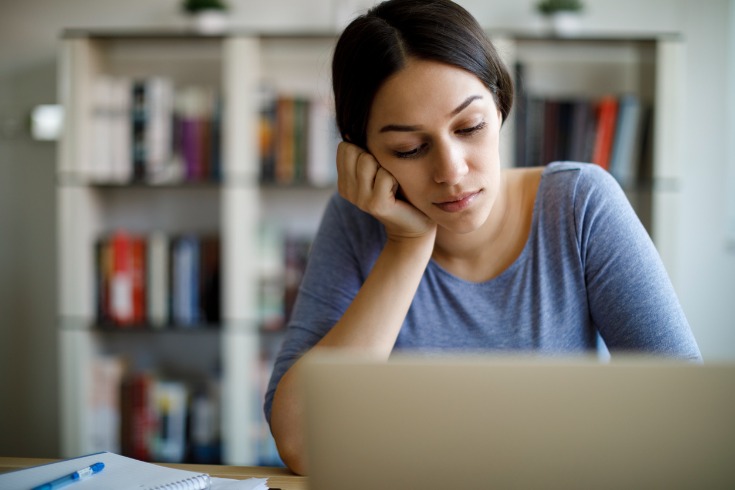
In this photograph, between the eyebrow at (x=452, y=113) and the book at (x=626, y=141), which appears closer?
the eyebrow at (x=452, y=113)

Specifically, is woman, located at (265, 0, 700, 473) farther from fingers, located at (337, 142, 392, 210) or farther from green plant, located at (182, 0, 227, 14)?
green plant, located at (182, 0, 227, 14)

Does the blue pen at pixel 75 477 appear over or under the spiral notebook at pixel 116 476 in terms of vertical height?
over

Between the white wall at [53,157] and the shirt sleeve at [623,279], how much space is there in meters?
1.57

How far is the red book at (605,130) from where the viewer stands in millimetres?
2285

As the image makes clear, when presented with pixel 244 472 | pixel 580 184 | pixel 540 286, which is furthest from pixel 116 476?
pixel 580 184

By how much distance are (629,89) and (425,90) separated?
5.82ft

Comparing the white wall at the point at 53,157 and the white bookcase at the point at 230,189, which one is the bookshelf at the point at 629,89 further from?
the white wall at the point at 53,157

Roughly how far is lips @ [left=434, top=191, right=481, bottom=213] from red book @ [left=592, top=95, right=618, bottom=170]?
4.58ft

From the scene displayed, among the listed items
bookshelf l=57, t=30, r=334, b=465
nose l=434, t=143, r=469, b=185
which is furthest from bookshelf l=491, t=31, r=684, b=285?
nose l=434, t=143, r=469, b=185

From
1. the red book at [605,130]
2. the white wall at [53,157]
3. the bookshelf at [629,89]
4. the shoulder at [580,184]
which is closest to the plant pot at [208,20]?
the white wall at [53,157]

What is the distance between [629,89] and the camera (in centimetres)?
249

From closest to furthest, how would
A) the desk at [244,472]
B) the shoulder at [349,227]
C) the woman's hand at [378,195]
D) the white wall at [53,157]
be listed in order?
the desk at [244,472], the woman's hand at [378,195], the shoulder at [349,227], the white wall at [53,157]

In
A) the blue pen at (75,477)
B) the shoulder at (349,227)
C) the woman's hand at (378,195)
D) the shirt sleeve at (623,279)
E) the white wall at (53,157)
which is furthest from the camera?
the white wall at (53,157)

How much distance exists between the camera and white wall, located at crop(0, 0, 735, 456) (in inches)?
97.8
